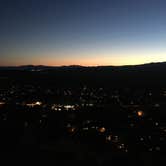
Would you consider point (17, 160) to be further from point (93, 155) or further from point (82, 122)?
point (82, 122)

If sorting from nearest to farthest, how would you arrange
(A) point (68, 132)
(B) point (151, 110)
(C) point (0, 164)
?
(C) point (0, 164)
(A) point (68, 132)
(B) point (151, 110)

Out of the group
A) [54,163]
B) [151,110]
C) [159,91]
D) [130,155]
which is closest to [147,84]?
[159,91]

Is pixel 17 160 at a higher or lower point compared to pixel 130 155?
higher

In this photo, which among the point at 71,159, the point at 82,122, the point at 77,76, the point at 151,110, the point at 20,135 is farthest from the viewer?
the point at 77,76

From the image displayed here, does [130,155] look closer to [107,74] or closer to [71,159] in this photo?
[71,159]

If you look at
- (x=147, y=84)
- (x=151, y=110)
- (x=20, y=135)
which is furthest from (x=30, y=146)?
(x=147, y=84)

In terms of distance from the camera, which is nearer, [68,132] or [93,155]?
[93,155]

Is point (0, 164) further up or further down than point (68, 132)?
further up

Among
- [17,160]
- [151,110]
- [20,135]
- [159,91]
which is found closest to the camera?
[17,160]

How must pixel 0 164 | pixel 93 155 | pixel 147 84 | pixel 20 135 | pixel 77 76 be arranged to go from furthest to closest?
1. pixel 77 76
2. pixel 147 84
3. pixel 20 135
4. pixel 93 155
5. pixel 0 164
